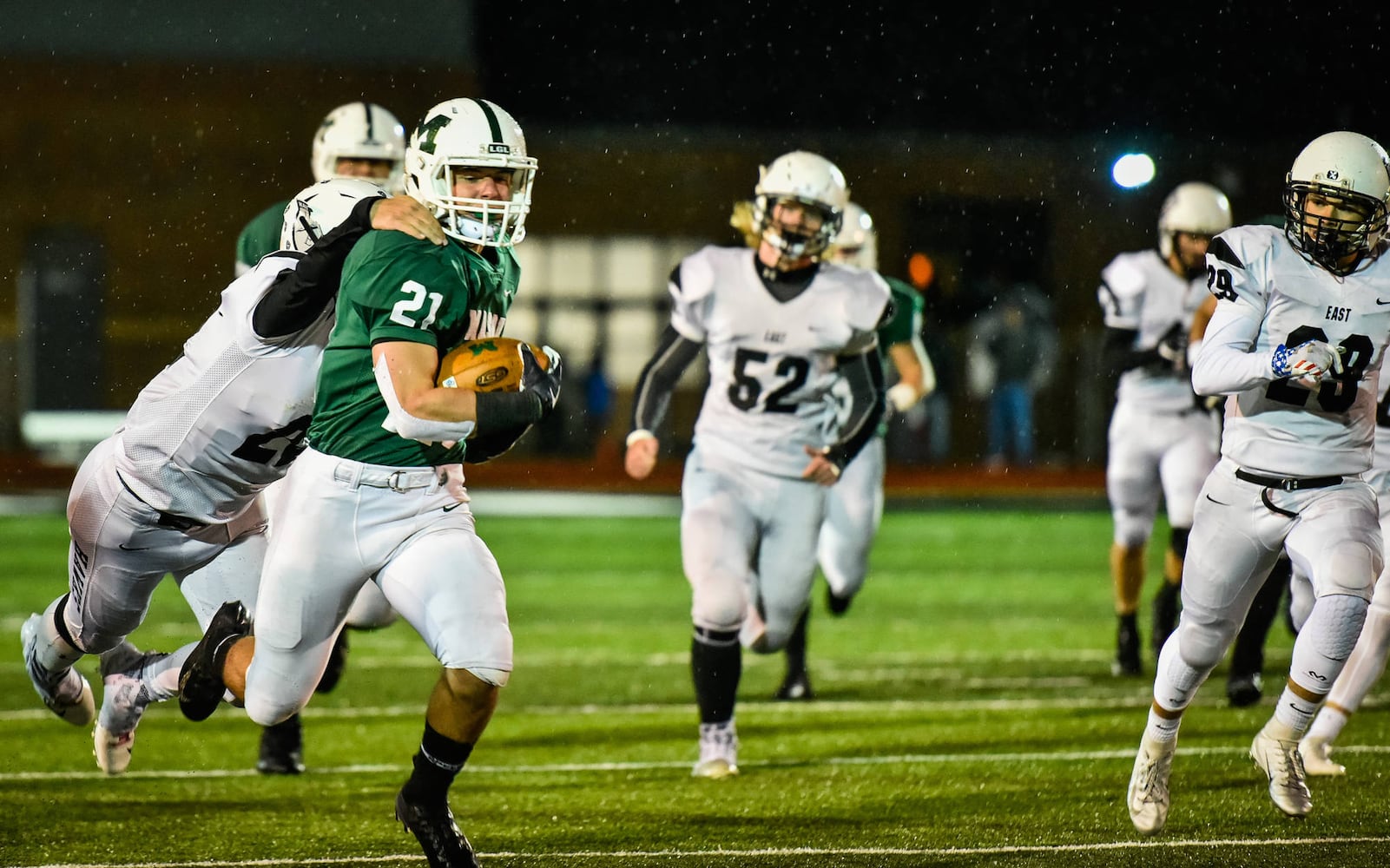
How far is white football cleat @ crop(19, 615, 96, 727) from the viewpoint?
465 cm

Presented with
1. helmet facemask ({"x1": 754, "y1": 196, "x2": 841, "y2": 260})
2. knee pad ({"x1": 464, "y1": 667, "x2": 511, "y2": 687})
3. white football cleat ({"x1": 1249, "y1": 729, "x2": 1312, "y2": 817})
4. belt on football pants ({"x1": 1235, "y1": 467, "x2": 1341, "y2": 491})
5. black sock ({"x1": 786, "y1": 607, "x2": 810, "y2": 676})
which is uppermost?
helmet facemask ({"x1": 754, "y1": 196, "x2": 841, "y2": 260})

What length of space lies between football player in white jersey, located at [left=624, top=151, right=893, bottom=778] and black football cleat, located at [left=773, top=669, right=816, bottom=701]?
1.08m

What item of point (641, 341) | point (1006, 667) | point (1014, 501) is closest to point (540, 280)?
point (641, 341)

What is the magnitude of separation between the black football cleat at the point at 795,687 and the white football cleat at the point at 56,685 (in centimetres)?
271

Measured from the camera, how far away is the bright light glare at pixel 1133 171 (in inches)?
821

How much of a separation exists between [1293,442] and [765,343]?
179 centimetres

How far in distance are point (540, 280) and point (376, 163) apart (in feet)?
52.9

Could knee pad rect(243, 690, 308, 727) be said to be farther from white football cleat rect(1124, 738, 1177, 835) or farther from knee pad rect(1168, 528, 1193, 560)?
knee pad rect(1168, 528, 1193, 560)

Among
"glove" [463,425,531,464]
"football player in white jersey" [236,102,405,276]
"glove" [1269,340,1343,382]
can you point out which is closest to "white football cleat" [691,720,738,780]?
"glove" [463,425,531,464]

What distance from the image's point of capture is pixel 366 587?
16.4 ft

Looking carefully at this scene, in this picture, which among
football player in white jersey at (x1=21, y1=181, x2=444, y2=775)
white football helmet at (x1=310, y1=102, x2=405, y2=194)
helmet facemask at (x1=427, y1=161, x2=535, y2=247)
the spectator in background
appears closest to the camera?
helmet facemask at (x1=427, y1=161, x2=535, y2=247)

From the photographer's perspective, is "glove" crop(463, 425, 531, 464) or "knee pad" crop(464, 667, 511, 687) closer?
"knee pad" crop(464, 667, 511, 687)

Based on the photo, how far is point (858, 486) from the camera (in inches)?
250

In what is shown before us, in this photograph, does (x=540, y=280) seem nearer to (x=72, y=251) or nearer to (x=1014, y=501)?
(x=72, y=251)
